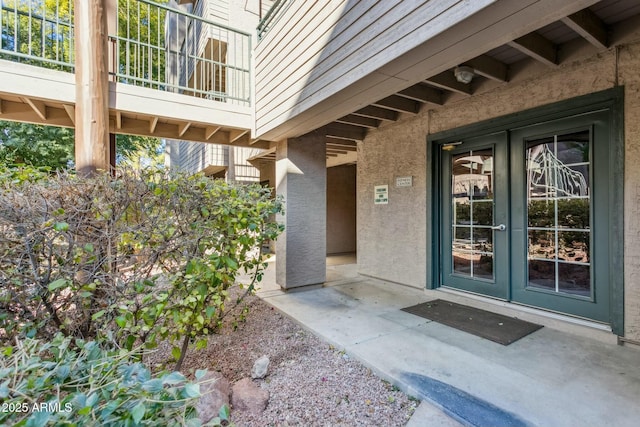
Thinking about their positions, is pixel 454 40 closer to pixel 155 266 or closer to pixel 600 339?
pixel 155 266

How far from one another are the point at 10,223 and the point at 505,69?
4.53 metres

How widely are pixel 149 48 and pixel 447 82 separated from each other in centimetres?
391

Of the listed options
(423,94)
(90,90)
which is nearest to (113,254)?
(90,90)

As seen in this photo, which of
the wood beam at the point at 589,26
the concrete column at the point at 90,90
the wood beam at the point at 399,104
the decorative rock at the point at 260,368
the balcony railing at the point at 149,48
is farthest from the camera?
the wood beam at the point at 399,104

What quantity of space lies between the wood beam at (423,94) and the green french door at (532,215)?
0.67m

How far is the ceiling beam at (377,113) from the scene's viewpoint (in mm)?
4430

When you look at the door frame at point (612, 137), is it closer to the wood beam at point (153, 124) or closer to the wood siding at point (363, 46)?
the wood siding at point (363, 46)

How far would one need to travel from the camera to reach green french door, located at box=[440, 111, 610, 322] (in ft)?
10.0

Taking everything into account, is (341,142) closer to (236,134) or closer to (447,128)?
(236,134)

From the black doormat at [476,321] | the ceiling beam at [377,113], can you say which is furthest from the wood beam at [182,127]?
the black doormat at [476,321]

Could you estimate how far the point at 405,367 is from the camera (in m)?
2.51

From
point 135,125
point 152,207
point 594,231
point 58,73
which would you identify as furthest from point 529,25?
point 135,125

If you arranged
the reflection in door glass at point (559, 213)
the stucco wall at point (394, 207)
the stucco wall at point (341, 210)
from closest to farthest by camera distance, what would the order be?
1. the reflection in door glass at point (559, 213)
2. the stucco wall at point (394, 207)
3. the stucco wall at point (341, 210)

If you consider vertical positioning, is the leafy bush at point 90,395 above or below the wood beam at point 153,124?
below
